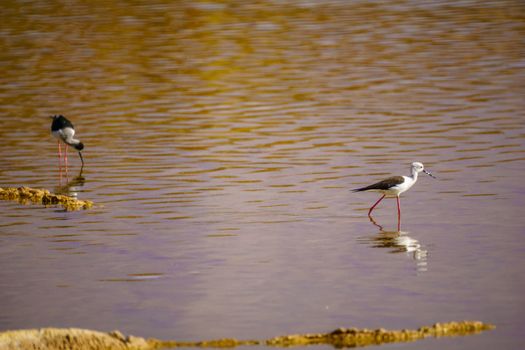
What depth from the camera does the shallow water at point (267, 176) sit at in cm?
1165

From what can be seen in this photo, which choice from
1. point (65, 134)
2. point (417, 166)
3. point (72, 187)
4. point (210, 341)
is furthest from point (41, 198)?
point (210, 341)

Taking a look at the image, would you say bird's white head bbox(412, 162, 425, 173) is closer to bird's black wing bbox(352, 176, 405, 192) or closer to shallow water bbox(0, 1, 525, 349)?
bird's black wing bbox(352, 176, 405, 192)

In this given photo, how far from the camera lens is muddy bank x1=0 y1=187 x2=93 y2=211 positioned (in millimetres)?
16734

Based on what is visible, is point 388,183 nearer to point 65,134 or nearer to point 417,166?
point 417,166

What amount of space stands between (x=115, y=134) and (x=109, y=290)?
1051 cm

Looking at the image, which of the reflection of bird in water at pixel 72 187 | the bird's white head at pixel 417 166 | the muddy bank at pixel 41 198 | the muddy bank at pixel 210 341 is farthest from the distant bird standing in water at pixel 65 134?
the muddy bank at pixel 210 341

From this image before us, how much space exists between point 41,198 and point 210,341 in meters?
7.50

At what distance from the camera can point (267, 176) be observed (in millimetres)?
18562

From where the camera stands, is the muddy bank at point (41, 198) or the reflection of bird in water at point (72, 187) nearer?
the muddy bank at point (41, 198)

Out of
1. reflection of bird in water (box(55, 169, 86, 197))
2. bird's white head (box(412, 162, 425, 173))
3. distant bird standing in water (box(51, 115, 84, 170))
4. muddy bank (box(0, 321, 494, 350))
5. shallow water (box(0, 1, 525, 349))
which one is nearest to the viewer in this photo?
muddy bank (box(0, 321, 494, 350))

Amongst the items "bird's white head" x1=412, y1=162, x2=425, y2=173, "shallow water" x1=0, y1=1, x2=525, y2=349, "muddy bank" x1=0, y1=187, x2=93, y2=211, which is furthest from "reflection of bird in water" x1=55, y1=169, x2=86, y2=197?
"bird's white head" x1=412, y1=162, x2=425, y2=173

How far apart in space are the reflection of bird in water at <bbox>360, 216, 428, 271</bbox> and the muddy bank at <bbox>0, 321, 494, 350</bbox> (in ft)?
8.32

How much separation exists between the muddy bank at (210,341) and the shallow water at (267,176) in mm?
270

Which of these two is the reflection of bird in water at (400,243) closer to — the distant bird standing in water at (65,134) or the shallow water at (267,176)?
the shallow water at (267,176)
